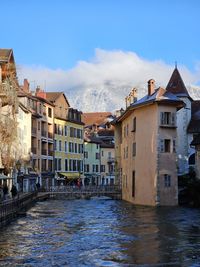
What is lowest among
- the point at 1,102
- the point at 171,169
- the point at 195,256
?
the point at 195,256

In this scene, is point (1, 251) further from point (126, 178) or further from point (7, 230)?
point (126, 178)

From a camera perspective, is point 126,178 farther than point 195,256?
Yes

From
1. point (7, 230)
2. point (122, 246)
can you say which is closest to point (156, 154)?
point (7, 230)

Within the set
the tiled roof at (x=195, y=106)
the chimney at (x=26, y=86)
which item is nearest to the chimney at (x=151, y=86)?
the tiled roof at (x=195, y=106)

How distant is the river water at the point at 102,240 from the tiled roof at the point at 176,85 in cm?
3176

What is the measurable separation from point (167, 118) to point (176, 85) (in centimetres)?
2006

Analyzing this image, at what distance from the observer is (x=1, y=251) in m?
24.6

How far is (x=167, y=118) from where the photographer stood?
5550 centimetres

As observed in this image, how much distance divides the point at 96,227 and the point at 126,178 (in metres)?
31.4

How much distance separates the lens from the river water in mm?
22391

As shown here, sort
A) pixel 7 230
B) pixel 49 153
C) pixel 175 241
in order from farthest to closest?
pixel 49 153 → pixel 7 230 → pixel 175 241

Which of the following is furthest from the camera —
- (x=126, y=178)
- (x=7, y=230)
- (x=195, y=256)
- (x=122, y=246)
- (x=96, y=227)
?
(x=126, y=178)

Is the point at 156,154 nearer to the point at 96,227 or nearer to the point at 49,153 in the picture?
the point at 96,227

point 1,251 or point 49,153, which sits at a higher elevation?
point 49,153
